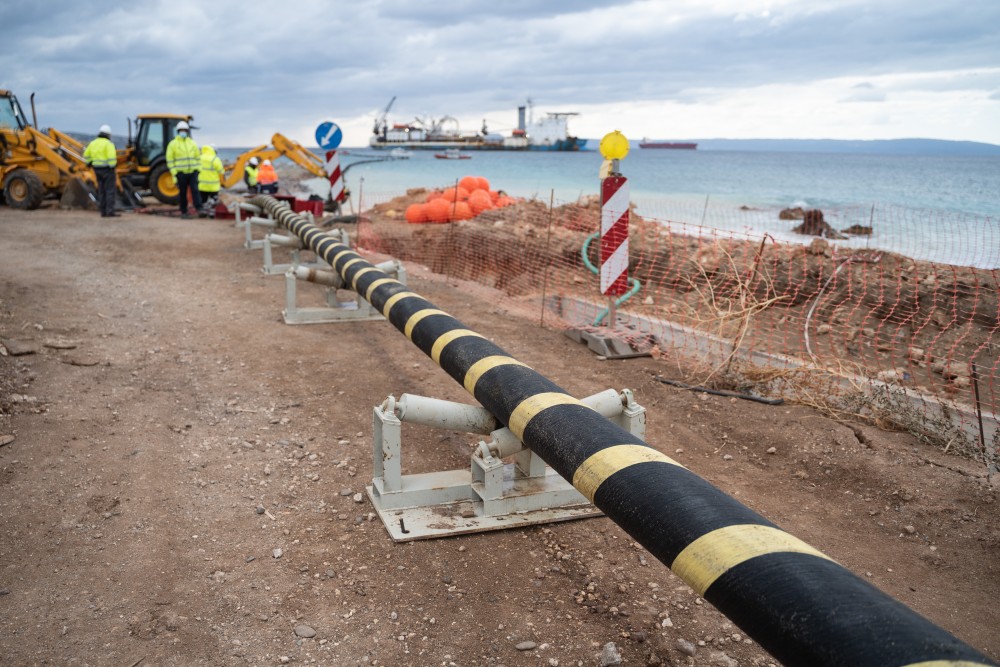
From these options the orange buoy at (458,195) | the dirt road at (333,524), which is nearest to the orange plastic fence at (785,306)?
the dirt road at (333,524)

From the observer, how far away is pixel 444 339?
3980mm

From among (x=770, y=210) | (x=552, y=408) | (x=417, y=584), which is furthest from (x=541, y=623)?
(x=770, y=210)

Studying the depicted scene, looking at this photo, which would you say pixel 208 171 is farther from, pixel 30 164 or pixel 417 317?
pixel 417 317

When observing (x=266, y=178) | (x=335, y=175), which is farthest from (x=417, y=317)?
(x=266, y=178)

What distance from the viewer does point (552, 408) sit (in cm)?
295

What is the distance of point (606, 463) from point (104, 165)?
51.2ft

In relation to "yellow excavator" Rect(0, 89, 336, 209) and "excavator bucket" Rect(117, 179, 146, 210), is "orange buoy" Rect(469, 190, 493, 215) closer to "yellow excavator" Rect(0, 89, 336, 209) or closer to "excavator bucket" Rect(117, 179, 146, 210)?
"yellow excavator" Rect(0, 89, 336, 209)

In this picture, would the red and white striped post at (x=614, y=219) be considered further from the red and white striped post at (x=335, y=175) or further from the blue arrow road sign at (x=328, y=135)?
the red and white striped post at (x=335, y=175)

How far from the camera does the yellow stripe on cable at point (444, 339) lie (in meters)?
3.94

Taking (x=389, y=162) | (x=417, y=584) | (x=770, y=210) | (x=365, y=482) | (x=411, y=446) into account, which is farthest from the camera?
(x=389, y=162)

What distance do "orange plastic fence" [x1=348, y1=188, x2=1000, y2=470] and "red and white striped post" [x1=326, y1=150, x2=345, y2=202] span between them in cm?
87

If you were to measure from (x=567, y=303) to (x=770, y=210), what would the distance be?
951 inches

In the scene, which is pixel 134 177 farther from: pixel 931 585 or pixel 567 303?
pixel 931 585

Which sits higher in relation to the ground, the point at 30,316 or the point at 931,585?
the point at 30,316
